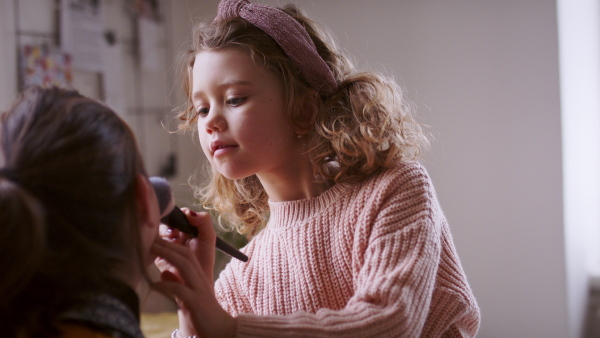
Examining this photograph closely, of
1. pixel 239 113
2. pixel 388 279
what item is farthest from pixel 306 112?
pixel 388 279

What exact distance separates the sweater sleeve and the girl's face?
23cm

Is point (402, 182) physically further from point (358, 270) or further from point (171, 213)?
point (171, 213)

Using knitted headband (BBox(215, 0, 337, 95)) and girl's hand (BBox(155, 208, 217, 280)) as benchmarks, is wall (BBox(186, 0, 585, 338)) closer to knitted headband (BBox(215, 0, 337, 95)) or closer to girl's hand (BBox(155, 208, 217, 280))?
knitted headband (BBox(215, 0, 337, 95))

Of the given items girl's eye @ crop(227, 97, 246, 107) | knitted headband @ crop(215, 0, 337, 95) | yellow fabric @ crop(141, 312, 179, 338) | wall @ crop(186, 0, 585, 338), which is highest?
knitted headband @ crop(215, 0, 337, 95)

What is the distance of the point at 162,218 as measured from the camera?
859mm

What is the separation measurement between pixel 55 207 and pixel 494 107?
6.97 ft

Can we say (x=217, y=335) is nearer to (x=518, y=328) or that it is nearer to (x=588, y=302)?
(x=518, y=328)

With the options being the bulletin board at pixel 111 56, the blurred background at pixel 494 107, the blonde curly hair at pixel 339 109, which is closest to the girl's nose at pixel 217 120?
the blonde curly hair at pixel 339 109

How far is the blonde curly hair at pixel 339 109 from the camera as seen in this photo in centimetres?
103

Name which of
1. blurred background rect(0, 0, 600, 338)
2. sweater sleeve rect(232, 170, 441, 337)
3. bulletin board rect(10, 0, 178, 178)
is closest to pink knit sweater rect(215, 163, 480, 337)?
sweater sleeve rect(232, 170, 441, 337)

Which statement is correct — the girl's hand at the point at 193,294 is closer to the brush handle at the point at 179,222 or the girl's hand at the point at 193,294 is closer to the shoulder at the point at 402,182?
the brush handle at the point at 179,222

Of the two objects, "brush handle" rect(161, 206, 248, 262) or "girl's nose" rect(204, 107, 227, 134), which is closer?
"brush handle" rect(161, 206, 248, 262)

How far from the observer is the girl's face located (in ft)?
3.30

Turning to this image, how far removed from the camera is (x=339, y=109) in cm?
110
